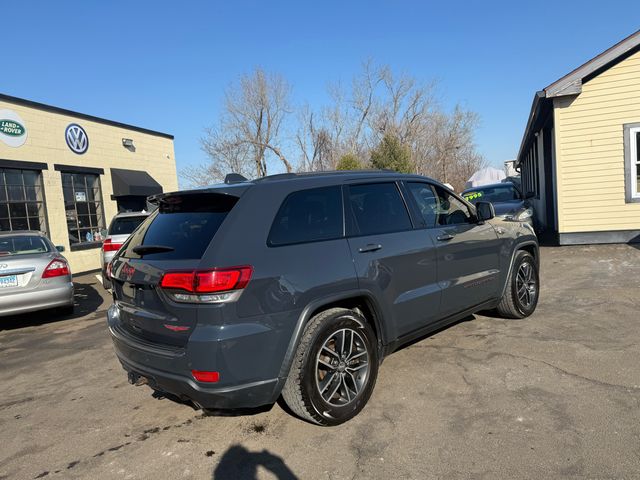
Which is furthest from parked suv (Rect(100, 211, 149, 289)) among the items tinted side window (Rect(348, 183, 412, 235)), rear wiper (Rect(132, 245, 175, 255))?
tinted side window (Rect(348, 183, 412, 235))

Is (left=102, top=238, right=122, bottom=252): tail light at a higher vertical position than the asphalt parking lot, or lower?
higher

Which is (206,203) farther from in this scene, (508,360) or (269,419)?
(508,360)

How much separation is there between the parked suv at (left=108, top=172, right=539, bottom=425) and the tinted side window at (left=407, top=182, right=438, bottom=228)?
3 centimetres

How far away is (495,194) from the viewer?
13094 millimetres

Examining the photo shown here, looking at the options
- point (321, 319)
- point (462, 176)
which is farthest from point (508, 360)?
point (462, 176)

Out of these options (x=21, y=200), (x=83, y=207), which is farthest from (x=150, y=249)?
(x=83, y=207)

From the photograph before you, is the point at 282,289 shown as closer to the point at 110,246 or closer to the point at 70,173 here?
the point at 110,246

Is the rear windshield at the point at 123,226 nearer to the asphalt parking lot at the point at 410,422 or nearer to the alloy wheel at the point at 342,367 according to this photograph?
the asphalt parking lot at the point at 410,422

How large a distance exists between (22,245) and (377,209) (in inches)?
245

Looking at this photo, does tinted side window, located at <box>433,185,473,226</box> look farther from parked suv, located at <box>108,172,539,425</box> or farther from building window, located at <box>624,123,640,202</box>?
building window, located at <box>624,123,640,202</box>

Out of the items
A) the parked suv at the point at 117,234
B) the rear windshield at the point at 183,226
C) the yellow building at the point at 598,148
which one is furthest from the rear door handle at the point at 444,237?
the yellow building at the point at 598,148

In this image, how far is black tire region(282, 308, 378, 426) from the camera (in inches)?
122

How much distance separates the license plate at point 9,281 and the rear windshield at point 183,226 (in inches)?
162

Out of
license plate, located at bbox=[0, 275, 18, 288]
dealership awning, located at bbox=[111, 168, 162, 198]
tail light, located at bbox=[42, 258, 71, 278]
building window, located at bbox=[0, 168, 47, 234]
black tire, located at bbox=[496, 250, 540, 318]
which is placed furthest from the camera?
dealership awning, located at bbox=[111, 168, 162, 198]
